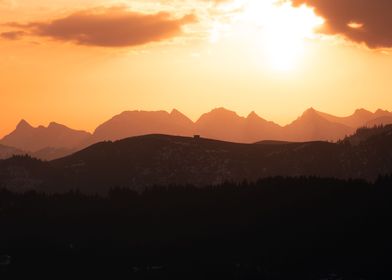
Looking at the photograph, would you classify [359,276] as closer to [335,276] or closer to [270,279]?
[335,276]

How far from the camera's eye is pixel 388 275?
631 feet

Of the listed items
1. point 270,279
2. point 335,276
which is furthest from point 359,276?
point 270,279

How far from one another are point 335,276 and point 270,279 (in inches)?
764

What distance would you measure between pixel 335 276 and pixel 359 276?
7248 mm

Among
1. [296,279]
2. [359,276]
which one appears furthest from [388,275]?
[296,279]

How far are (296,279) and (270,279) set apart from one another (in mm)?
7656

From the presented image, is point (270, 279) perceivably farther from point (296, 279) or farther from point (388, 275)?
point (388, 275)

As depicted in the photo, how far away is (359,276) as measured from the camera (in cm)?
19575

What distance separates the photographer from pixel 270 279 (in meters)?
198

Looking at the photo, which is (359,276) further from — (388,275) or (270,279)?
(270,279)

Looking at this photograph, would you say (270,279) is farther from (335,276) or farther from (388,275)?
(388,275)

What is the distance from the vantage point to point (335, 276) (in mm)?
199375

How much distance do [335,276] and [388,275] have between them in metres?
15.5

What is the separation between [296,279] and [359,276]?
18.2 meters
